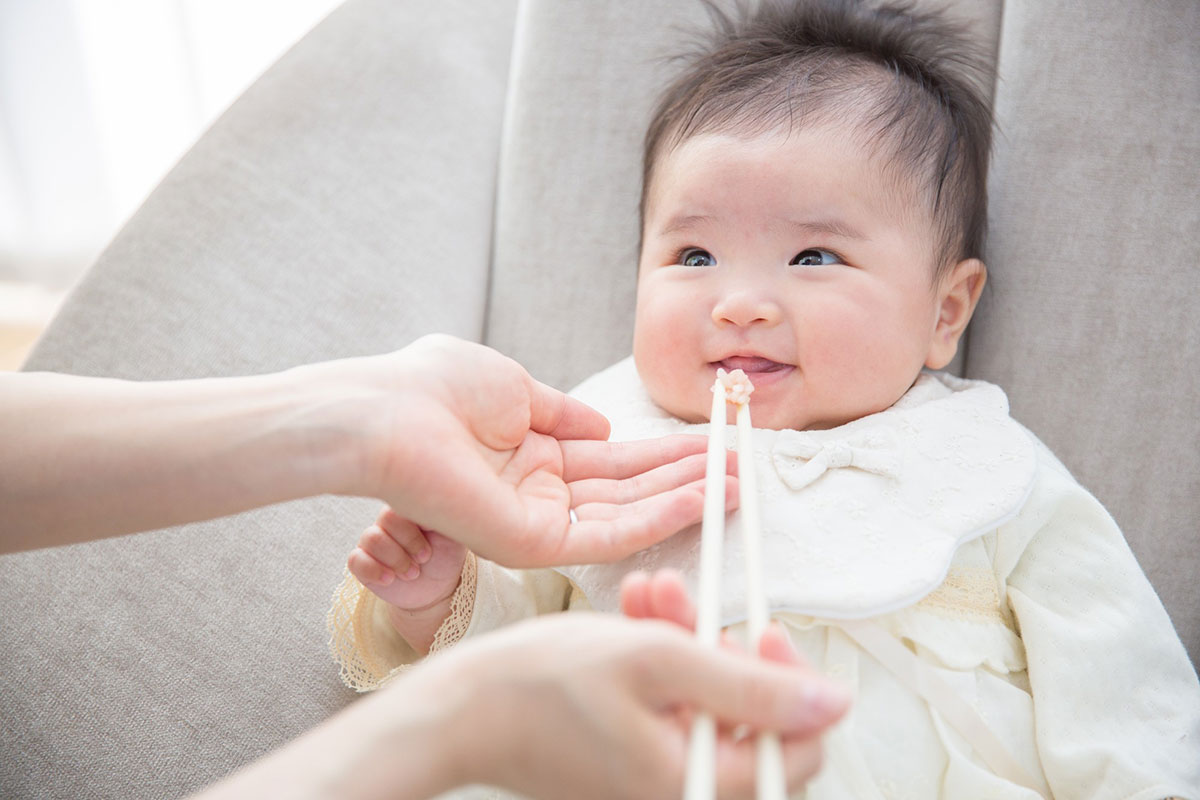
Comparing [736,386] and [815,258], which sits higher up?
[815,258]

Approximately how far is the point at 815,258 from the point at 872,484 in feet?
0.92

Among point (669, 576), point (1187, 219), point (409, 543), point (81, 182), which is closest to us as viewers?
point (669, 576)

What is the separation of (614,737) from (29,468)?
0.59 metres

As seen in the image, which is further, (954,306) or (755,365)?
(954,306)

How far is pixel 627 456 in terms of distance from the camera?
1034 millimetres

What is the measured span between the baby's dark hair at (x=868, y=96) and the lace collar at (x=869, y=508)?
224 mm

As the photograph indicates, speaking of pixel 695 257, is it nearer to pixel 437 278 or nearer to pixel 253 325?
pixel 437 278

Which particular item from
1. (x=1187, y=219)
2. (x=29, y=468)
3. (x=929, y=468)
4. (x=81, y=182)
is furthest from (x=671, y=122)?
(x=81, y=182)

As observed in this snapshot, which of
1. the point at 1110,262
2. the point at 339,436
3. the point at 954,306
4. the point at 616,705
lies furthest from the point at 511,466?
the point at 1110,262

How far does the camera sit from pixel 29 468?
82cm

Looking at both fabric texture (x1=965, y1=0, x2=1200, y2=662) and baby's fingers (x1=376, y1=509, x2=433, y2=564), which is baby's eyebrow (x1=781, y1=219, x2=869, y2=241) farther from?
baby's fingers (x1=376, y1=509, x2=433, y2=564)

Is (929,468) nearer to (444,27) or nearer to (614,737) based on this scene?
(614,737)

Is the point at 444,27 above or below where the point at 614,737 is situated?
above

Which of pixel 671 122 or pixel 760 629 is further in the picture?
pixel 671 122
